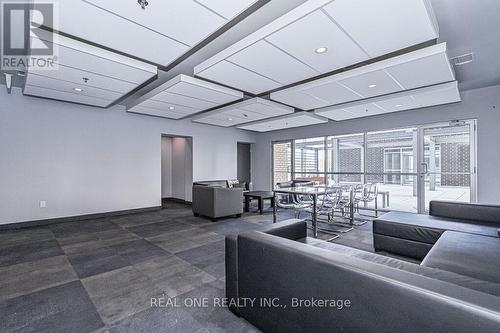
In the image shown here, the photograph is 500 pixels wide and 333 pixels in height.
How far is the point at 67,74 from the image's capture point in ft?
11.4

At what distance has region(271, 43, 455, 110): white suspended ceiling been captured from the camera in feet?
9.92

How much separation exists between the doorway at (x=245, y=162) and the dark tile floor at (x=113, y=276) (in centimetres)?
498

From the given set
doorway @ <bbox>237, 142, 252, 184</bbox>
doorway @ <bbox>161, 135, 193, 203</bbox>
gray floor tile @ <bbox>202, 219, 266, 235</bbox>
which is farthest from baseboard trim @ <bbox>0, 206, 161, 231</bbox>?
doorway @ <bbox>237, 142, 252, 184</bbox>

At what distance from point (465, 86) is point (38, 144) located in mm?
8908

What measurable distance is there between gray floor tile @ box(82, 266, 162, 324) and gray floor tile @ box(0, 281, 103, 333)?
0.24 feet

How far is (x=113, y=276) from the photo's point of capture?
2.59m

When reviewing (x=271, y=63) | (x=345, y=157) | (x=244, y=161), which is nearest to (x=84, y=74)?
(x=271, y=63)

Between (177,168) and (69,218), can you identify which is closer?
(69,218)

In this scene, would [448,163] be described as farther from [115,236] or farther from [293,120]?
[115,236]

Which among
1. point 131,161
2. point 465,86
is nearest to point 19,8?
point 131,161

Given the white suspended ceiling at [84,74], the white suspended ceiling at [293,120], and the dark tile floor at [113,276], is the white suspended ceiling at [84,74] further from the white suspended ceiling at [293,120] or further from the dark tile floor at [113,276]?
the white suspended ceiling at [293,120]

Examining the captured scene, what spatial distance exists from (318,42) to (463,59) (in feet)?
8.63

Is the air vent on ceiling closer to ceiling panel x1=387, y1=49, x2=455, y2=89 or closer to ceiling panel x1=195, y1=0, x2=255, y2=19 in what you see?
ceiling panel x1=387, y1=49, x2=455, y2=89
